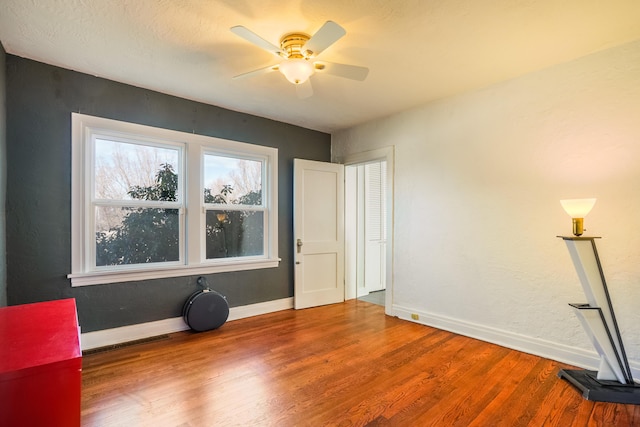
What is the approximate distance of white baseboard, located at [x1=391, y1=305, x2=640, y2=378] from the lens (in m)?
2.48

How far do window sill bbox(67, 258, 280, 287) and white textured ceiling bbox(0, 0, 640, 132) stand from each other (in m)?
1.84

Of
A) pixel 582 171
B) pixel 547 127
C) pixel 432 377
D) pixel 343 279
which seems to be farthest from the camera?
pixel 343 279

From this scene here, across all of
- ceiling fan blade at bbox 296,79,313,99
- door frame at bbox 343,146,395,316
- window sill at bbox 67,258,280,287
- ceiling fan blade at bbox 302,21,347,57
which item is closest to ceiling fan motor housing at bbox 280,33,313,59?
ceiling fan blade at bbox 302,21,347,57

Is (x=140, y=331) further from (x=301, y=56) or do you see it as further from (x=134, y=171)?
(x=301, y=56)

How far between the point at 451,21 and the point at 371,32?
523 mm

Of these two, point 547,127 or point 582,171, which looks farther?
point 547,127

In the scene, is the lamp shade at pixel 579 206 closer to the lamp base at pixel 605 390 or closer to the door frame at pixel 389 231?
the lamp base at pixel 605 390

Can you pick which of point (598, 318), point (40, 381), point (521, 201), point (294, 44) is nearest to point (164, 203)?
point (294, 44)

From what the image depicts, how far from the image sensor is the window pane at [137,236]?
296 centimetres

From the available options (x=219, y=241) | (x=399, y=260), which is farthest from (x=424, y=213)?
(x=219, y=241)

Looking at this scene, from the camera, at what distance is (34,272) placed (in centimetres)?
260

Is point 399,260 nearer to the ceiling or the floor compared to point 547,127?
nearer to the floor

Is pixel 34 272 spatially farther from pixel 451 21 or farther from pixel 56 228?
pixel 451 21

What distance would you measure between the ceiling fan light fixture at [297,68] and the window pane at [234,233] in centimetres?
200
